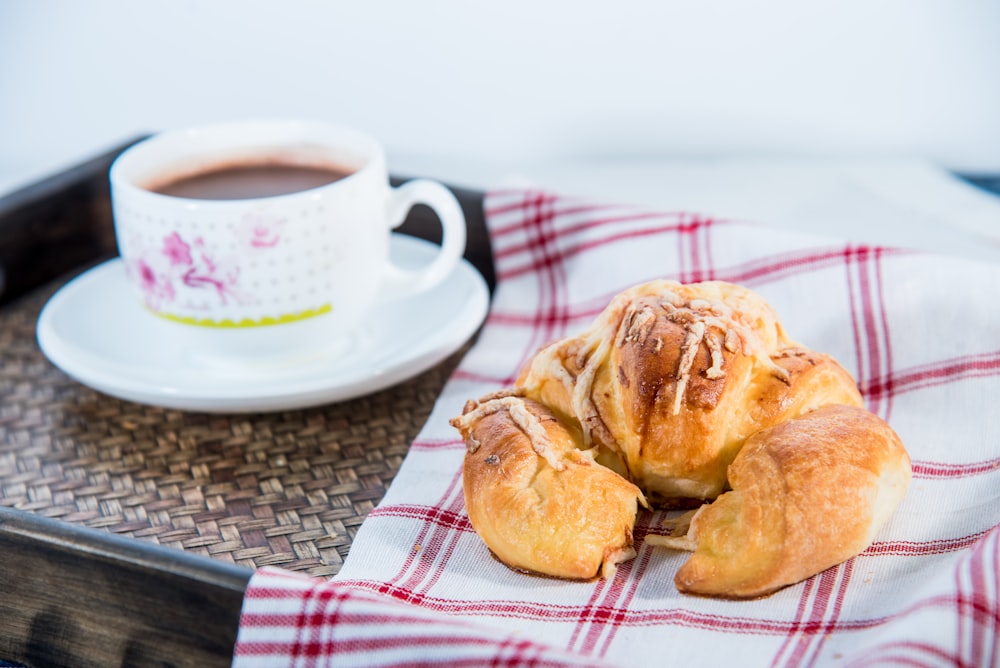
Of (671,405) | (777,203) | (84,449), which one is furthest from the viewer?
(777,203)

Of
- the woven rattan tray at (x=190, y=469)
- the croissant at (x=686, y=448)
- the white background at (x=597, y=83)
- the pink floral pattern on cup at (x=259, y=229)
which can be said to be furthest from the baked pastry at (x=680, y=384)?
the white background at (x=597, y=83)

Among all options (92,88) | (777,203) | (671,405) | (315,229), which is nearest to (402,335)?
(315,229)

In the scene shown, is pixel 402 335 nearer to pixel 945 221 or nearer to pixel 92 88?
pixel 945 221

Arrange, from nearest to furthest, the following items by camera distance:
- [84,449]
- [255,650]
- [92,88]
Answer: [255,650]
[84,449]
[92,88]

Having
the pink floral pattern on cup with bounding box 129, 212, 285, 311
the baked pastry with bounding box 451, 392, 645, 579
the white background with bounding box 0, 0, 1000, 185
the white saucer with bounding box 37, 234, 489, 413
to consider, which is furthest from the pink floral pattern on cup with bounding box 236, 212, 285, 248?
the white background with bounding box 0, 0, 1000, 185

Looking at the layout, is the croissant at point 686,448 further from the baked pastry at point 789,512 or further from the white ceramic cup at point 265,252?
the white ceramic cup at point 265,252

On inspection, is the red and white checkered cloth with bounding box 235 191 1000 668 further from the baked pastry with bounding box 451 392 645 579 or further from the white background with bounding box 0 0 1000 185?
the white background with bounding box 0 0 1000 185
